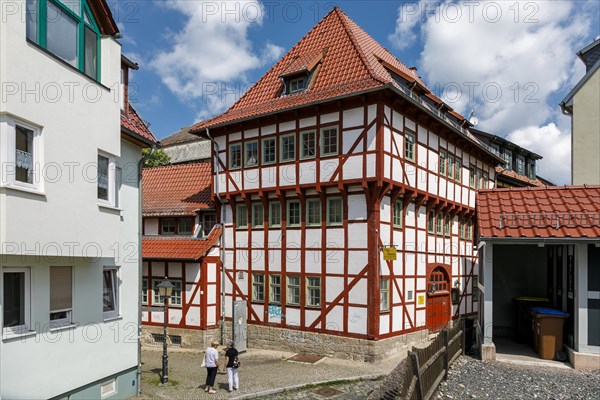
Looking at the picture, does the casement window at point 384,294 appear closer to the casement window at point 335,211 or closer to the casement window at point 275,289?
the casement window at point 335,211

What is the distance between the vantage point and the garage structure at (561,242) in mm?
13852

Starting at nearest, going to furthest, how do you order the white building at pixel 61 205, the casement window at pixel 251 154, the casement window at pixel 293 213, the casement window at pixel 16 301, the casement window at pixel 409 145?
1. the white building at pixel 61 205
2. the casement window at pixel 16 301
3. the casement window at pixel 409 145
4. the casement window at pixel 293 213
5. the casement window at pixel 251 154

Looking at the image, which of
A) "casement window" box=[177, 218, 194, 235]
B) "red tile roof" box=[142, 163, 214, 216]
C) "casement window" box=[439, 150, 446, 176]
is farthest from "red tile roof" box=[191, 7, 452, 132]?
"casement window" box=[177, 218, 194, 235]

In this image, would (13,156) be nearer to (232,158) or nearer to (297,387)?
(297,387)

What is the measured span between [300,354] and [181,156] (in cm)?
2506

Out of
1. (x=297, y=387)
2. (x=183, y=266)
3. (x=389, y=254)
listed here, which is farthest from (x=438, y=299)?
(x=183, y=266)

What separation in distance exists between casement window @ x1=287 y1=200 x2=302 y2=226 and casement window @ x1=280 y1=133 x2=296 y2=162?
1662 mm

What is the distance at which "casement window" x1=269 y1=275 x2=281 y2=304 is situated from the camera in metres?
18.3

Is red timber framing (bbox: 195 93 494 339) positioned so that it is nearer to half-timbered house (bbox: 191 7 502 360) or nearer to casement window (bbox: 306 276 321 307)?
half-timbered house (bbox: 191 7 502 360)

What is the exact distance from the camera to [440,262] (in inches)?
800

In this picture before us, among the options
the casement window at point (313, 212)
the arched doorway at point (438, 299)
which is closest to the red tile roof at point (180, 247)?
the casement window at point (313, 212)

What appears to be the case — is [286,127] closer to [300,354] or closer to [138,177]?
[138,177]

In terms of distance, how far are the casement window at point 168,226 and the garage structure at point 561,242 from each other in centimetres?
1303

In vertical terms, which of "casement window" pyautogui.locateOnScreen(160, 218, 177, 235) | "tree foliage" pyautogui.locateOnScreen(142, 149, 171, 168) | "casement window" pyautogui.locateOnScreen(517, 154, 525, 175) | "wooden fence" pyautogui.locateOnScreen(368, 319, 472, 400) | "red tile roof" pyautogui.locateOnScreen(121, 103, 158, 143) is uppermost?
"tree foliage" pyautogui.locateOnScreen(142, 149, 171, 168)
